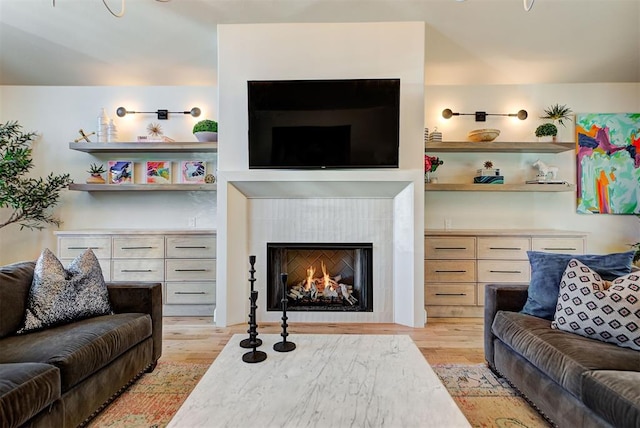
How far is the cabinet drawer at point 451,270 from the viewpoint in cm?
323

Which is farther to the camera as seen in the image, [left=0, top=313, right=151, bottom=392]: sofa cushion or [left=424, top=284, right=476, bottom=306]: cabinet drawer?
[left=424, top=284, right=476, bottom=306]: cabinet drawer

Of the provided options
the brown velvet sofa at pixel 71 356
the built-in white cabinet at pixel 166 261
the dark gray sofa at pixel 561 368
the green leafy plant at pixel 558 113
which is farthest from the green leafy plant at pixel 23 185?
the green leafy plant at pixel 558 113

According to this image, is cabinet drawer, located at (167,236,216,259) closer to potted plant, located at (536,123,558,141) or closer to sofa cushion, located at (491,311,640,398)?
sofa cushion, located at (491,311,640,398)

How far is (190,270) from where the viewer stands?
3.28 metres

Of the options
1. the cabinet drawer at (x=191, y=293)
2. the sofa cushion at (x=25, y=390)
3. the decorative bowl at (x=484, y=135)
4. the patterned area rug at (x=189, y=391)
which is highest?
the decorative bowl at (x=484, y=135)

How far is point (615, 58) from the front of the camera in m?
3.37

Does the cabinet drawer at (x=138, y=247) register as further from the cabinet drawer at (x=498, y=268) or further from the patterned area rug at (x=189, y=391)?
the cabinet drawer at (x=498, y=268)

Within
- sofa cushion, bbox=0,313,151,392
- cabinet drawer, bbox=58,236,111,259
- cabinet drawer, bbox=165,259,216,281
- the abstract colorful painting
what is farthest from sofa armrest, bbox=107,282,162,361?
the abstract colorful painting

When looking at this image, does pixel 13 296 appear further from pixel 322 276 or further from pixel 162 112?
pixel 162 112

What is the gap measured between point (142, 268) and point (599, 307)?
366cm

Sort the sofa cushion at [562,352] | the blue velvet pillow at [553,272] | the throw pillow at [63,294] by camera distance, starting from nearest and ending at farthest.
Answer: the sofa cushion at [562,352] → the throw pillow at [63,294] → the blue velvet pillow at [553,272]

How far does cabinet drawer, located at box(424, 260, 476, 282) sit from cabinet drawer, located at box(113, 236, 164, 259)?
2765 millimetres

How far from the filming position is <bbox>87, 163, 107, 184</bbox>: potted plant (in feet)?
11.8

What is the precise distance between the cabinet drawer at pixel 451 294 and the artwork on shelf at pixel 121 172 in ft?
11.9
